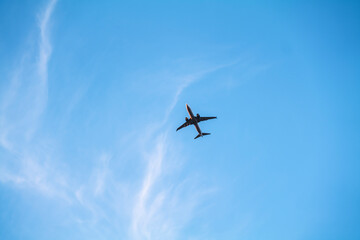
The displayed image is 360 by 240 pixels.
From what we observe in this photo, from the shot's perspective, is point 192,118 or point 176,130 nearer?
point 192,118

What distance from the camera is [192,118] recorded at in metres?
89.6

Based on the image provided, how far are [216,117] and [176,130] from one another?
1496 cm

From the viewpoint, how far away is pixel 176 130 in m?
95.6

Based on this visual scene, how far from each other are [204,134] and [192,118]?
11314 mm

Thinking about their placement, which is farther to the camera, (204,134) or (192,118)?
(204,134)

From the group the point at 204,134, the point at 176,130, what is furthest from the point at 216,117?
the point at 176,130

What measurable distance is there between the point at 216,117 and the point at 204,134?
798cm

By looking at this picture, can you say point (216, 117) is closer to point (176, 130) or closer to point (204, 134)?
point (204, 134)

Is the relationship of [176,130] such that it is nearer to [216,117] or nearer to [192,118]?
[192,118]

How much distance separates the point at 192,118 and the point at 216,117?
10.3 meters

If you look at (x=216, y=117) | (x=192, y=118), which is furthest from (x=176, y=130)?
(x=216, y=117)
